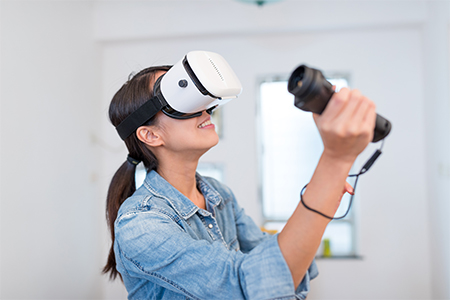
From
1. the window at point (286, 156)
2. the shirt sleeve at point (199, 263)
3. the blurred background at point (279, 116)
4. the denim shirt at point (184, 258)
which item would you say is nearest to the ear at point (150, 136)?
the denim shirt at point (184, 258)

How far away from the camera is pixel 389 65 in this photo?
105 inches

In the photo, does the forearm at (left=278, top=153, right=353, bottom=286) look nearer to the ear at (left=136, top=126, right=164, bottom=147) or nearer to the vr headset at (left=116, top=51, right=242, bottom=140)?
the vr headset at (left=116, top=51, right=242, bottom=140)

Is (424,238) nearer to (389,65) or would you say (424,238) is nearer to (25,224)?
(389,65)

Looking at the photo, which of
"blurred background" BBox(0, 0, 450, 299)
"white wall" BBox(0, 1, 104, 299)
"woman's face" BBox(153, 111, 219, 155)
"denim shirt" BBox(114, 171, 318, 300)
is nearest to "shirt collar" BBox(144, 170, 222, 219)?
"denim shirt" BBox(114, 171, 318, 300)

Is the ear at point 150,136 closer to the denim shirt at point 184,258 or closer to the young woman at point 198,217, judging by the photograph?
the young woman at point 198,217

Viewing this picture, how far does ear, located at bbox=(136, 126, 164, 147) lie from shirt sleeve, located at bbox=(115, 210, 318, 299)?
0.28m

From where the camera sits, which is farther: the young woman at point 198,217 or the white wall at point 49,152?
the white wall at point 49,152

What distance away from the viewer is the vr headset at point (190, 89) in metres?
0.88

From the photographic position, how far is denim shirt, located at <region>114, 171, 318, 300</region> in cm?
59

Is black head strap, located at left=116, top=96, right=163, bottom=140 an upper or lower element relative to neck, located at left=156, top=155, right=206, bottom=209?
upper

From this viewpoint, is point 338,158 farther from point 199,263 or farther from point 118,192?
point 118,192

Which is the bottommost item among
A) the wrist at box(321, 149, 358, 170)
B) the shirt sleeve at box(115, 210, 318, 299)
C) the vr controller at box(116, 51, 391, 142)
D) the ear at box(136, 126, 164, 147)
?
the shirt sleeve at box(115, 210, 318, 299)

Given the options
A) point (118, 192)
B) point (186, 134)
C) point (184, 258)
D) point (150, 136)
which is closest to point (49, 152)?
point (118, 192)

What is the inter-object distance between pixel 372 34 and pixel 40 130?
2.45 meters
